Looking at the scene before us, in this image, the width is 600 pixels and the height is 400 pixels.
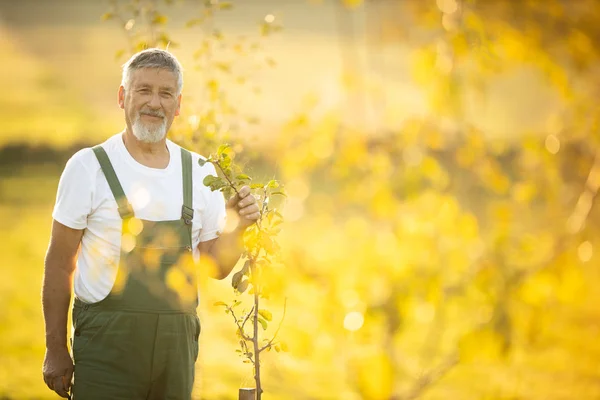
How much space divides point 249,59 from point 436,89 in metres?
1.94

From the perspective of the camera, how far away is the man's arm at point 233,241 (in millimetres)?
2572

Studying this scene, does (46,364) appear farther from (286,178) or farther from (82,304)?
(286,178)

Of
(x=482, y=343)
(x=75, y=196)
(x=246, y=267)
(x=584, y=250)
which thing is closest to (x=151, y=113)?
(x=75, y=196)

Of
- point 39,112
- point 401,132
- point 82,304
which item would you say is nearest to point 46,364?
point 82,304

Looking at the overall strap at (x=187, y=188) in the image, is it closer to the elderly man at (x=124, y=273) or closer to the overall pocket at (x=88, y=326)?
the elderly man at (x=124, y=273)

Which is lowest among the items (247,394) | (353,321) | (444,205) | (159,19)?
(247,394)

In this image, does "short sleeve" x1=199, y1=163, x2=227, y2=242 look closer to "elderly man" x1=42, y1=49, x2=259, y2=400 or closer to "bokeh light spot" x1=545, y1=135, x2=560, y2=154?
"elderly man" x1=42, y1=49, x2=259, y2=400

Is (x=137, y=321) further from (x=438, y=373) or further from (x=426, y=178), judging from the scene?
(x=426, y=178)

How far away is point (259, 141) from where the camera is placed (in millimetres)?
4578

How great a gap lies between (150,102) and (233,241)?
60 centimetres

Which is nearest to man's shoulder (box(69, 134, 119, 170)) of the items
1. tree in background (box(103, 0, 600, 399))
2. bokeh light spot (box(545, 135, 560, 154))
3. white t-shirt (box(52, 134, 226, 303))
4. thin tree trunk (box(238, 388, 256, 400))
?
white t-shirt (box(52, 134, 226, 303))

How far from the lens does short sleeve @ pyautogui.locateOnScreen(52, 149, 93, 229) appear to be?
101 inches

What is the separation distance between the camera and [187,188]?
2766 mm

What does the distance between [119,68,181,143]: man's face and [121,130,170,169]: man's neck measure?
42 millimetres
